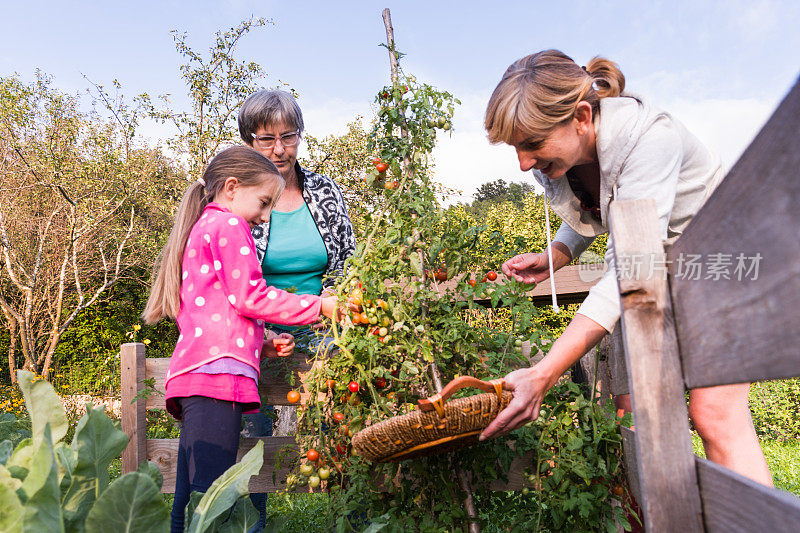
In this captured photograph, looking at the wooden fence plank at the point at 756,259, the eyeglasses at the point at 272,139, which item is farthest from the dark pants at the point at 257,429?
the wooden fence plank at the point at 756,259

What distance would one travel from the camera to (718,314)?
29.2 inches

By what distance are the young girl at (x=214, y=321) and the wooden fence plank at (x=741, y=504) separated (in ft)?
4.17

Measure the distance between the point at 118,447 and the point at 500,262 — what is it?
172cm

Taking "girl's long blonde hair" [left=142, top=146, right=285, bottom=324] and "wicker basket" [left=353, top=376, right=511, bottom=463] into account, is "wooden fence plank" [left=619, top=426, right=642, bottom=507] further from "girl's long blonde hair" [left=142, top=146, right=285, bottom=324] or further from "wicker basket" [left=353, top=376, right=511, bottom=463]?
"girl's long blonde hair" [left=142, top=146, right=285, bottom=324]

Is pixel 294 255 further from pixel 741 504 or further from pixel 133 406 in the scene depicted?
pixel 741 504

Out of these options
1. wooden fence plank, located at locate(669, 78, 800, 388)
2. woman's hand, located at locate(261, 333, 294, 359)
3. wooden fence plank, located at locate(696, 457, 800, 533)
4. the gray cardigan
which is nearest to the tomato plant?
woman's hand, located at locate(261, 333, 294, 359)

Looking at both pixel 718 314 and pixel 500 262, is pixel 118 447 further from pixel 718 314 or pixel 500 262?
pixel 500 262

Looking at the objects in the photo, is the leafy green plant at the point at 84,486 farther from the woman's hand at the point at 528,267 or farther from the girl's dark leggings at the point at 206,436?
the woman's hand at the point at 528,267

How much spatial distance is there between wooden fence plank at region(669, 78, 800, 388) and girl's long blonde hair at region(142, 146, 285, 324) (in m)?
1.87

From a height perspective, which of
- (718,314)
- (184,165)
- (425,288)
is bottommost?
(718,314)

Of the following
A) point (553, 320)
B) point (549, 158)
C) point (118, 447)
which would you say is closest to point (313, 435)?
point (549, 158)

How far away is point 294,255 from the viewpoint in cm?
264

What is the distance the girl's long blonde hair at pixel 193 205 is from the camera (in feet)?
7.30

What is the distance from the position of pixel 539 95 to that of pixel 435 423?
1.08 meters
